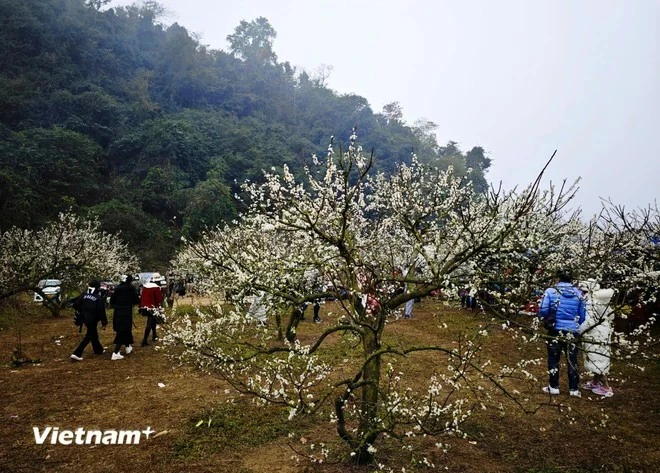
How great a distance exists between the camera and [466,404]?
285 inches

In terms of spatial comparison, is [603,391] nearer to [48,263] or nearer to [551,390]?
[551,390]

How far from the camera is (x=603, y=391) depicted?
7.68 metres

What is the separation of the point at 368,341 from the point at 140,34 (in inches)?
3324

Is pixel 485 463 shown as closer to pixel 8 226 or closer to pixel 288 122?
pixel 8 226

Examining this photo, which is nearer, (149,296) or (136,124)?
(149,296)

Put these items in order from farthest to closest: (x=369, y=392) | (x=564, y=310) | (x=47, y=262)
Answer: (x=47, y=262), (x=564, y=310), (x=369, y=392)

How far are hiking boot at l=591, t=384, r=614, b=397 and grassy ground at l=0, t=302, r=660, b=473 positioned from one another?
0.15 meters

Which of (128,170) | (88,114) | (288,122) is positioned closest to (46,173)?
(128,170)

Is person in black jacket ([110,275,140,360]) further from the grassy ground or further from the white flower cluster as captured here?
the white flower cluster

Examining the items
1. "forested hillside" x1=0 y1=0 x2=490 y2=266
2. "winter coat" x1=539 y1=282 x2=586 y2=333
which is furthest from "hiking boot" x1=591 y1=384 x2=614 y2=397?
"forested hillside" x1=0 y1=0 x2=490 y2=266

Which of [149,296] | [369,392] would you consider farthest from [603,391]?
[149,296]

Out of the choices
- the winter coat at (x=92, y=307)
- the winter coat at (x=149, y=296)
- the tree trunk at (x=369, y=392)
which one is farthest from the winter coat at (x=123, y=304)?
the tree trunk at (x=369, y=392)

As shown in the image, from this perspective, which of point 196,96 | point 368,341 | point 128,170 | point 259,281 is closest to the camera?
point 368,341

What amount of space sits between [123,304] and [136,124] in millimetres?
49408
